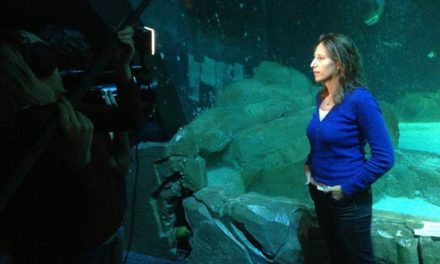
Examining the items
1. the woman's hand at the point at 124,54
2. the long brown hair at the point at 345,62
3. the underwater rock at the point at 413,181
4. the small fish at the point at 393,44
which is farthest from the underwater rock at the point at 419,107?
the woman's hand at the point at 124,54

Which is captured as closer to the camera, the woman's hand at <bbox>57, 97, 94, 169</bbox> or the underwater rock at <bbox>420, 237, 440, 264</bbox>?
the woman's hand at <bbox>57, 97, 94, 169</bbox>

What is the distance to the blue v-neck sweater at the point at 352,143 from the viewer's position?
1.92 m

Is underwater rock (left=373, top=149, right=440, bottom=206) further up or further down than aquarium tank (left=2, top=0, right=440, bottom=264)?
further down

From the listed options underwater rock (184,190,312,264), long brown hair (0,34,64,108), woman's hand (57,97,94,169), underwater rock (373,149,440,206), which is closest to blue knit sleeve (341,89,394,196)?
underwater rock (184,190,312,264)

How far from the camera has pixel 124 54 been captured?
4.95ft

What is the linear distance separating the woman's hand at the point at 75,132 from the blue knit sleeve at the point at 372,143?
5.06ft

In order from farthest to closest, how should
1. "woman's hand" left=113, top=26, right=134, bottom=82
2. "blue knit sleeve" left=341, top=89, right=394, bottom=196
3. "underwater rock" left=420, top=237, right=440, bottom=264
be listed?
"underwater rock" left=420, top=237, right=440, bottom=264, "blue knit sleeve" left=341, top=89, right=394, bottom=196, "woman's hand" left=113, top=26, right=134, bottom=82

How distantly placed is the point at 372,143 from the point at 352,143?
0.14 m

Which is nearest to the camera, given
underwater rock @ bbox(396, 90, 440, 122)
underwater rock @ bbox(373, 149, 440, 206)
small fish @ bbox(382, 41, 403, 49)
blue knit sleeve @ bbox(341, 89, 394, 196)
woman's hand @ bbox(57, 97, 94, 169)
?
woman's hand @ bbox(57, 97, 94, 169)

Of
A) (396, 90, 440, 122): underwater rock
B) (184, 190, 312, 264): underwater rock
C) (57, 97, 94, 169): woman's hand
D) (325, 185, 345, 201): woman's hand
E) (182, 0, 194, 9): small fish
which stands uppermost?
(182, 0, 194, 9): small fish

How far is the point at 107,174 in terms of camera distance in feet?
5.06

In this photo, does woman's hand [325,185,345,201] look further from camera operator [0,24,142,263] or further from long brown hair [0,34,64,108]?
long brown hair [0,34,64,108]

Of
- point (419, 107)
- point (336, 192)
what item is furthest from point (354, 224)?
point (419, 107)

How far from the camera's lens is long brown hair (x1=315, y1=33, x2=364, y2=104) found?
6.80 feet
